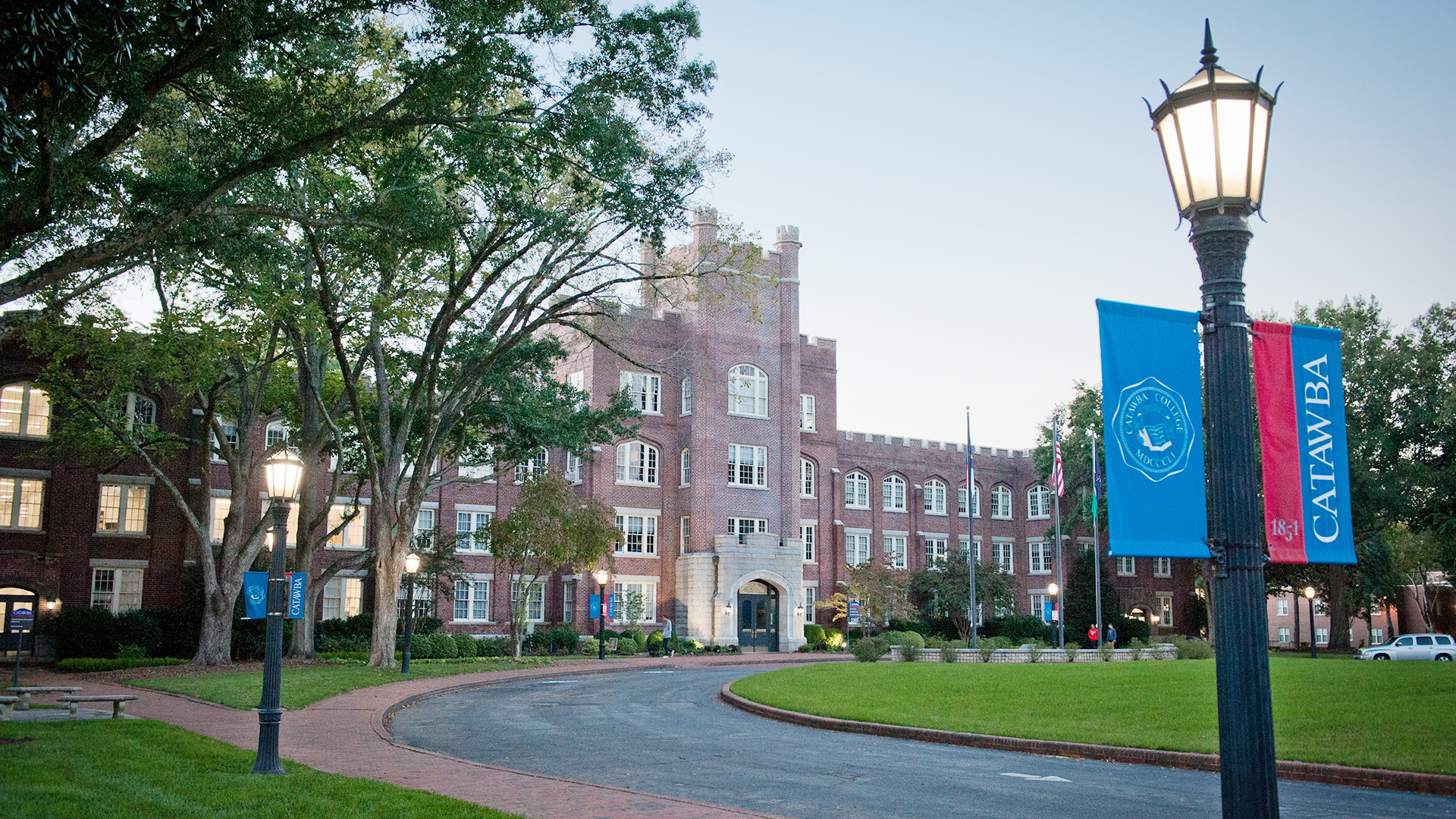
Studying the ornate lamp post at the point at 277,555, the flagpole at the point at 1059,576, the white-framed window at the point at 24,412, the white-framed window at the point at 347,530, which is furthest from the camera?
the white-framed window at the point at 347,530

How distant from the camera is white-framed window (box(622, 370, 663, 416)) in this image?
157 ft

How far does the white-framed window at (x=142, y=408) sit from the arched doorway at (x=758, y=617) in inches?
916

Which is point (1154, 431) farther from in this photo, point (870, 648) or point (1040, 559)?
point (1040, 559)

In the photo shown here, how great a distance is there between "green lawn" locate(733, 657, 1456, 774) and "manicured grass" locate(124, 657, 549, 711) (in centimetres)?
812

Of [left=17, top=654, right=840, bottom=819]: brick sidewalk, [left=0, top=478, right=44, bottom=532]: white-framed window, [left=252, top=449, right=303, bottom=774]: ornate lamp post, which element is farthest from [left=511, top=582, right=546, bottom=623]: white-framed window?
[left=252, top=449, right=303, bottom=774]: ornate lamp post

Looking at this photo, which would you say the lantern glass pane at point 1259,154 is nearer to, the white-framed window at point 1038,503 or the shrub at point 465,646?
the shrub at point 465,646

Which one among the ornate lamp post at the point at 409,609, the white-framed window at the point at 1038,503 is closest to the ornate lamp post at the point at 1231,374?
the ornate lamp post at the point at 409,609

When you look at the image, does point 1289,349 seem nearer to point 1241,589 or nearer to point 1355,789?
point 1241,589

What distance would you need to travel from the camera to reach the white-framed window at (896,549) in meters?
54.1

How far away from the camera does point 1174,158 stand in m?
4.72

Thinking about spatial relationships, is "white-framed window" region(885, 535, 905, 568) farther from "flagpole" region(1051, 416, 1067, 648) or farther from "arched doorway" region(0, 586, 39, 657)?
"arched doorway" region(0, 586, 39, 657)

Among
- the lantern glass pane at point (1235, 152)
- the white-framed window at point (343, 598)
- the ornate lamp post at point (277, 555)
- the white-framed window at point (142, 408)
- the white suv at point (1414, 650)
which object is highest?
the white-framed window at point (142, 408)

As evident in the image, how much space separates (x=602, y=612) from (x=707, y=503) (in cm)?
800

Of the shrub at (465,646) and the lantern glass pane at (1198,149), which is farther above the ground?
the lantern glass pane at (1198,149)
